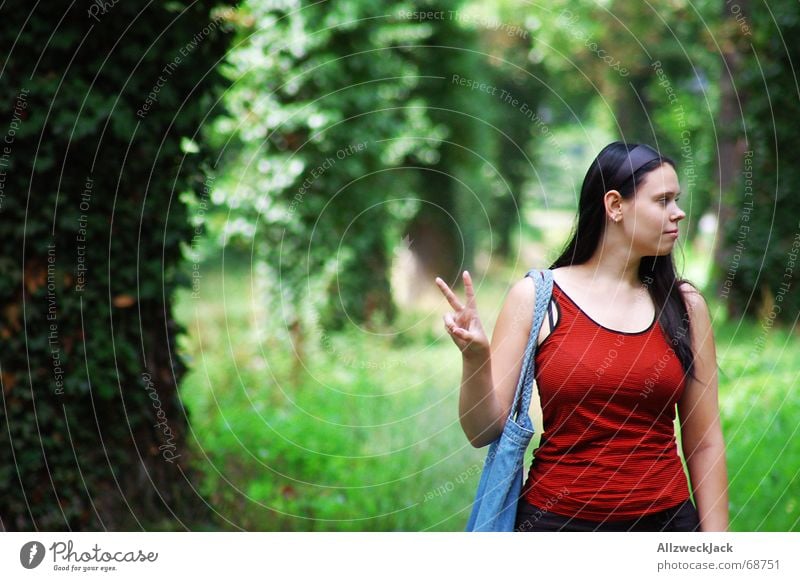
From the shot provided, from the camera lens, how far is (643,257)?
277cm

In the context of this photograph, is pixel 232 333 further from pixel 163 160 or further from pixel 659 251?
pixel 659 251

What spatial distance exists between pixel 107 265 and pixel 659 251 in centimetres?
269

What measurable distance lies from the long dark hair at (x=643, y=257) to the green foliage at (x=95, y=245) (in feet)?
7.82

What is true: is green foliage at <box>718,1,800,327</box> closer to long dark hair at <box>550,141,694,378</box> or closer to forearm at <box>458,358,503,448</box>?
long dark hair at <box>550,141,694,378</box>

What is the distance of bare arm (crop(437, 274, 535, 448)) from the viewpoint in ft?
8.18

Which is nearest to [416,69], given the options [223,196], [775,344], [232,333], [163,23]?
[232,333]

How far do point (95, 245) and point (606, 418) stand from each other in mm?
2682

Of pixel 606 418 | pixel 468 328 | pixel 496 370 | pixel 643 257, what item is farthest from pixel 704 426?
pixel 468 328

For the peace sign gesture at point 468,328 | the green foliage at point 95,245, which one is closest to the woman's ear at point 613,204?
the peace sign gesture at point 468,328

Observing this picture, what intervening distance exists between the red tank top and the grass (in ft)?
9.14

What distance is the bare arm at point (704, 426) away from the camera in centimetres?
268

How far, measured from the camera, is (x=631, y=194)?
103 inches

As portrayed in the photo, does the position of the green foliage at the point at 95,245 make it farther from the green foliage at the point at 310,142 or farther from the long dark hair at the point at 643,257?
the green foliage at the point at 310,142
